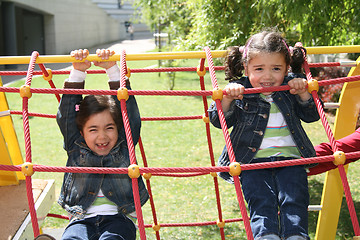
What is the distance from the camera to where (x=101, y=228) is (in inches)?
91.0

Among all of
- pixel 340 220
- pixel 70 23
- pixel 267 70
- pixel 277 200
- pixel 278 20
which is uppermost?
pixel 70 23

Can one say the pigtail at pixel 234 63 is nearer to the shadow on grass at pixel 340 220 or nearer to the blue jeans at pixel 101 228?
the blue jeans at pixel 101 228

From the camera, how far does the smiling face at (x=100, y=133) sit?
2416 millimetres

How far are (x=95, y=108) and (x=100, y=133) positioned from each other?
0.14 m

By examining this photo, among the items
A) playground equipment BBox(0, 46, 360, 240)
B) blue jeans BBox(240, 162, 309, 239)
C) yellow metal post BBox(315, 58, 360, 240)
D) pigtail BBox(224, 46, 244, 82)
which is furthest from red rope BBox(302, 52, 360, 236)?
yellow metal post BBox(315, 58, 360, 240)

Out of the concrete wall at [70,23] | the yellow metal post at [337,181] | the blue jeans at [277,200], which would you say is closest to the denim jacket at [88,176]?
the blue jeans at [277,200]

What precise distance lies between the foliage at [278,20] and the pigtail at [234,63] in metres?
1.55

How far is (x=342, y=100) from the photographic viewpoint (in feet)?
10.4

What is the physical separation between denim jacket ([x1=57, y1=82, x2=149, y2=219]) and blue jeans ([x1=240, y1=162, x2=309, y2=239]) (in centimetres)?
59

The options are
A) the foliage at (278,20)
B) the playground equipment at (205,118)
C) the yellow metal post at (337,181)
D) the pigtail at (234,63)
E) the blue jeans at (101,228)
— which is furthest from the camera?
the foliage at (278,20)

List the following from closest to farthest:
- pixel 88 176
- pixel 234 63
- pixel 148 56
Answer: pixel 88 176 → pixel 148 56 → pixel 234 63

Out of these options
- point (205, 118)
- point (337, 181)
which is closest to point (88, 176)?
point (205, 118)

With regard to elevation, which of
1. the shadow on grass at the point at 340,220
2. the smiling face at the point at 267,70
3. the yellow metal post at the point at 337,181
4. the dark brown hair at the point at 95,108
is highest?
the smiling face at the point at 267,70

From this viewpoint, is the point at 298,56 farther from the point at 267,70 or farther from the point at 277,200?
the point at 277,200
